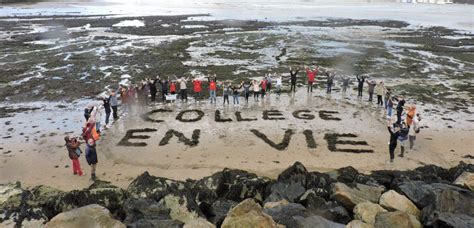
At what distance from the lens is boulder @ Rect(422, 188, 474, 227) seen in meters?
9.89

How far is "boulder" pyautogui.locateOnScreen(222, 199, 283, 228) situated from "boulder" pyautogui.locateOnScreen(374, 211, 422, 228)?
250 centimetres

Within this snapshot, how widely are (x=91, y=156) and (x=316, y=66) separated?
Answer: 955 inches

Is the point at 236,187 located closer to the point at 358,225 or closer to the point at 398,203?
the point at 358,225

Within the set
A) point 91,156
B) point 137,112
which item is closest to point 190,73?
point 137,112

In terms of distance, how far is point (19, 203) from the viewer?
11.4 m

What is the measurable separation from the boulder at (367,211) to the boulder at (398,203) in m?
0.40

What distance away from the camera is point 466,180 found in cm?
1251

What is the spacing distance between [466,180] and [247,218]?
23.6ft

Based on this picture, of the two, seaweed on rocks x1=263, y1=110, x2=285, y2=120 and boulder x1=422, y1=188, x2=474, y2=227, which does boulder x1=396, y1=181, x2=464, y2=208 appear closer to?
boulder x1=422, y1=188, x2=474, y2=227

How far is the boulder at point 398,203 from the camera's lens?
11.2m

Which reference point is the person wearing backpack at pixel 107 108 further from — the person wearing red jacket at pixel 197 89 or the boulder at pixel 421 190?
the boulder at pixel 421 190

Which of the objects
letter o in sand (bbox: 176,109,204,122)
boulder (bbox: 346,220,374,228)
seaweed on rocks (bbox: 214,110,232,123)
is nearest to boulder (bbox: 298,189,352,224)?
→ boulder (bbox: 346,220,374,228)

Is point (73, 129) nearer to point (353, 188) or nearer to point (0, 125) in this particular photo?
point (0, 125)

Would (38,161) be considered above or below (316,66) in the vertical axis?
below
